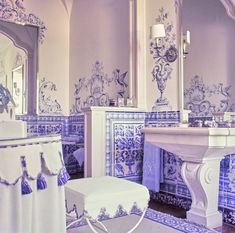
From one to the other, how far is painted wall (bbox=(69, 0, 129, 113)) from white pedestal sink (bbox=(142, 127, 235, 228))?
56.0 inches

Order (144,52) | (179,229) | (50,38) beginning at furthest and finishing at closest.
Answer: (50,38) < (144,52) < (179,229)

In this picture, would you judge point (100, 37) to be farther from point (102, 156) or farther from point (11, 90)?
point (102, 156)

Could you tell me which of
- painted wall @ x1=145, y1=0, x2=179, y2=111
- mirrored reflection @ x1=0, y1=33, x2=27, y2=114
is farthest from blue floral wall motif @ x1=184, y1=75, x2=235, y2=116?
mirrored reflection @ x1=0, y1=33, x2=27, y2=114

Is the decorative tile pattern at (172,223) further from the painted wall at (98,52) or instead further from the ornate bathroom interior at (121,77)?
the painted wall at (98,52)

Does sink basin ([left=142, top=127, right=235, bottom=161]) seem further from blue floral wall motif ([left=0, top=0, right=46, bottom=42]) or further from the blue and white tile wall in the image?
blue floral wall motif ([left=0, top=0, right=46, bottom=42])

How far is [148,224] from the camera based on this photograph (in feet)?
8.46

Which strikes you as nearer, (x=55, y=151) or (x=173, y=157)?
(x=55, y=151)

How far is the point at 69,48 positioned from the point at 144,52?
6.01 ft

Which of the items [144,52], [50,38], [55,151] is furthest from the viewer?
[50,38]

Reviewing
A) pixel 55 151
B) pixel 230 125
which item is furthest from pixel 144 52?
pixel 55 151

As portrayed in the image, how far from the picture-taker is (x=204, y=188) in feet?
8.50

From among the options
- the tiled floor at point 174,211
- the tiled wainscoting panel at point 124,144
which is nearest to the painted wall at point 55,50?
the tiled wainscoting panel at point 124,144

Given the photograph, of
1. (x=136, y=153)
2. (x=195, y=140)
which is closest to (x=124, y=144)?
(x=136, y=153)

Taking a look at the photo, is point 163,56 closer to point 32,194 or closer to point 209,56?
point 209,56
